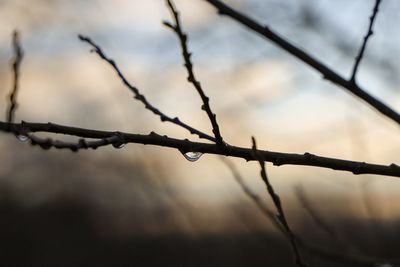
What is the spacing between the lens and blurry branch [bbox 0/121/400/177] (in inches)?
53.4

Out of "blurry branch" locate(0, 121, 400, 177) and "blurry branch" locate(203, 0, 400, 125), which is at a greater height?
"blurry branch" locate(203, 0, 400, 125)

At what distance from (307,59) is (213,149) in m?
0.29

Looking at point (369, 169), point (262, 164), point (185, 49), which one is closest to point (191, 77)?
point (185, 49)

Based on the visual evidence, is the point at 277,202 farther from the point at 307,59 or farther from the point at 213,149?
the point at 307,59

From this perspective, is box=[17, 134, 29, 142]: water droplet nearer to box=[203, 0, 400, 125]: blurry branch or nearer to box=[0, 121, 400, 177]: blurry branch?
box=[0, 121, 400, 177]: blurry branch

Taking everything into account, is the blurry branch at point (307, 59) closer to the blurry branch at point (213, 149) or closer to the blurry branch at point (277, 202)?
the blurry branch at point (213, 149)

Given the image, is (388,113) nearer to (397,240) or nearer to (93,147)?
(93,147)

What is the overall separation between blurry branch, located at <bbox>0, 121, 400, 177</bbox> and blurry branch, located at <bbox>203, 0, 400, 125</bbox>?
0.13 m

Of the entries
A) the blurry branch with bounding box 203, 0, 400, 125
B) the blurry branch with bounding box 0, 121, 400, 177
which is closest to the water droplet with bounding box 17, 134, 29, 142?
the blurry branch with bounding box 0, 121, 400, 177

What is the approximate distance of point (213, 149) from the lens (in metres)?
1.46

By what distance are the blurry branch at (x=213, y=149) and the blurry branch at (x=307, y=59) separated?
13 centimetres

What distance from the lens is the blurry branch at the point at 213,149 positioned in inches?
53.4

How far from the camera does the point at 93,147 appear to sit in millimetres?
1313

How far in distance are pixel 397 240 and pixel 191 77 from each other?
13.6 ft
